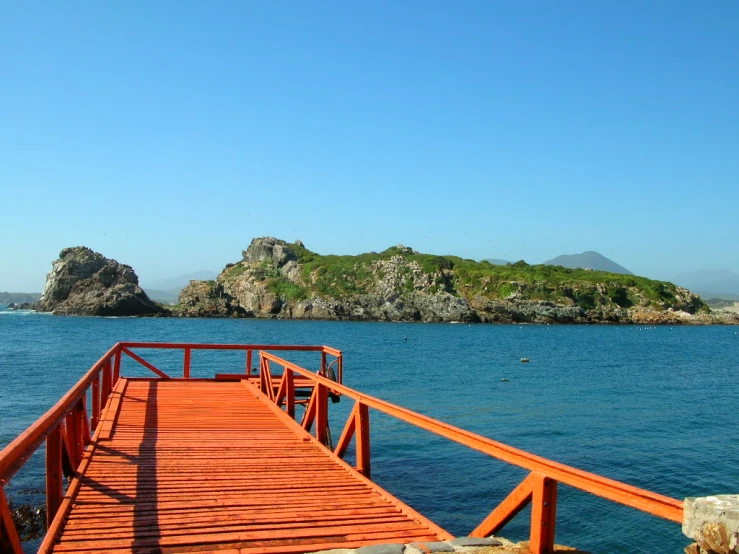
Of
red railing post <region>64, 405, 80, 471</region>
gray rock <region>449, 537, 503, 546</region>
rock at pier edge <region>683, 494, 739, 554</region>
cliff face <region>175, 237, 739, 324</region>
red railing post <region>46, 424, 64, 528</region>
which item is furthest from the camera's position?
cliff face <region>175, 237, 739, 324</region>

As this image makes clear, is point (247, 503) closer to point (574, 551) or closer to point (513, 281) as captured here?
point (574, 551)

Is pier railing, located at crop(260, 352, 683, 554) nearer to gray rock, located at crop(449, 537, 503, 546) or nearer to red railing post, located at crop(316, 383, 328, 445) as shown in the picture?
gray rock, located at crop(449, 537, 503, 546)

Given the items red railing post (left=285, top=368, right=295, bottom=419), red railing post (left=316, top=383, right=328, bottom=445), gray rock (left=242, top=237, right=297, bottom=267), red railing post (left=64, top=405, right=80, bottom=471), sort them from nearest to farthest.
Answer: red railing post (left=64, top=405, right=80, bottom=471), red railing post (left=316, top=383, right=328, bottom=445), red railing post (left=285, top=368, right=295, bottom=419), gray rock (left=242, top=237, right=297, bottom=267)

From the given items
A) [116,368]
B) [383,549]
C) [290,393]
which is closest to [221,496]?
[383,549]

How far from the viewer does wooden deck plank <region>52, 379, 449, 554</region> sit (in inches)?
229

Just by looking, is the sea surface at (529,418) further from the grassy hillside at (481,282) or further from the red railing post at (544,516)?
the grassy hillside at (481,282)

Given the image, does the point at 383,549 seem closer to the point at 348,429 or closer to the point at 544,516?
the point at 544,516

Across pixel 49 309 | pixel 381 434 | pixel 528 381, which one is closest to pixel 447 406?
pixel 381 434

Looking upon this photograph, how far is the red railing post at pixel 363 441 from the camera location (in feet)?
28.5

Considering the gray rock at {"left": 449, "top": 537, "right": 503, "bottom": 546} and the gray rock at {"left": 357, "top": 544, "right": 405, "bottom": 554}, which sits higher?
the gray rock at {"left": 357, "top": 544, "right": 405, "bottom": 554}

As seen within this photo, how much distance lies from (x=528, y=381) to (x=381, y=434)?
68.2 ft

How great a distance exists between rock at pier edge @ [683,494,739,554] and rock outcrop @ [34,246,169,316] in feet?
440

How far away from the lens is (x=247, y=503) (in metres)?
6.98

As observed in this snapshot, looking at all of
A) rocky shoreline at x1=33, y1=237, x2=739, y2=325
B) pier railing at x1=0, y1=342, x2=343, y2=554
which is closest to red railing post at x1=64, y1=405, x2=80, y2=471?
pier railing at x1=0, y1=342, x2=343, y2=554
